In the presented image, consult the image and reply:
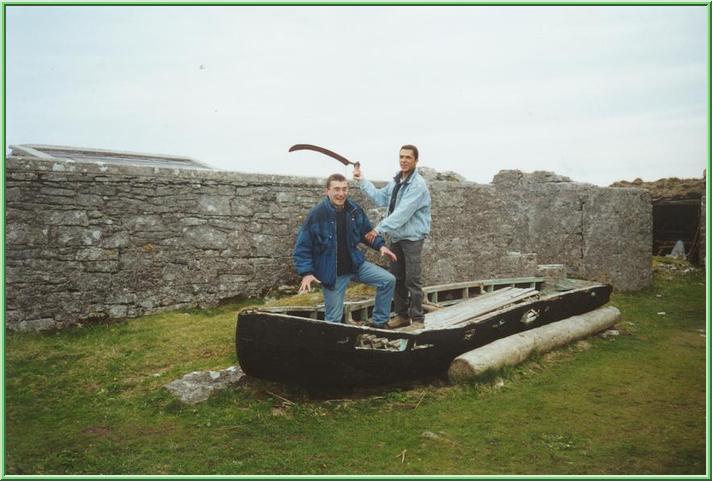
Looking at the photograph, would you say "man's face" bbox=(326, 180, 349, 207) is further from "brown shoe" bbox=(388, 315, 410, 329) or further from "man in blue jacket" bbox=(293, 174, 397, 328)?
"brown shoe" bbox=(388, 315, 410, 329)

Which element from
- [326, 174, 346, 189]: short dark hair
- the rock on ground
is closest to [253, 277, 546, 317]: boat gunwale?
the rock on ground

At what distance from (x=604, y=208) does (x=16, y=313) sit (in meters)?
10.4

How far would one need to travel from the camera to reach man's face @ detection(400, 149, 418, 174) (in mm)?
6164

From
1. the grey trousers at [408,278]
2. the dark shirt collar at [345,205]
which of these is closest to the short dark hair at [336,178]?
the dark shirt collar at [345,205]

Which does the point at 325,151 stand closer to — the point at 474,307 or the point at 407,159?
the point at 407,159

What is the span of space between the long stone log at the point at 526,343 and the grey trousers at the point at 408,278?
0.81 m

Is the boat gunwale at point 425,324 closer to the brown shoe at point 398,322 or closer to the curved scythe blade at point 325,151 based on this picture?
the brown shoe at point 398,322

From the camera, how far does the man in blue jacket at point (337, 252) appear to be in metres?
5.41

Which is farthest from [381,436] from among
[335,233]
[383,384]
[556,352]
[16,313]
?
[16,313]

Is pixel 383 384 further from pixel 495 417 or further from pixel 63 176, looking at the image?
pixel 63 176

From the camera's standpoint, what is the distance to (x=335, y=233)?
5.49 metres

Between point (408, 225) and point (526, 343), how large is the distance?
1933 mm

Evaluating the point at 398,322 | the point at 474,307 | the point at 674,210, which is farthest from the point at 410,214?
the point at 674,210

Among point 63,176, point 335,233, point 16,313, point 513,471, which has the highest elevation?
point 63,176
